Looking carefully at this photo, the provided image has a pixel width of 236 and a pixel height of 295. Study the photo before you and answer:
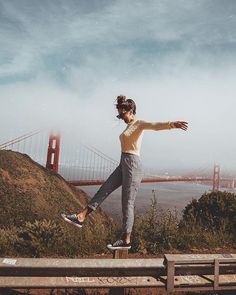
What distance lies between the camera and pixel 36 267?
3477 millimetres

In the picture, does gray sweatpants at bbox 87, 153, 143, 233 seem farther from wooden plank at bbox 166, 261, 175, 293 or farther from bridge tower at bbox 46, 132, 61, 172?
bridge tower at bbox 46, 132, 61, 172

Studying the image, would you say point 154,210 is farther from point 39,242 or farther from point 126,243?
point 126,243

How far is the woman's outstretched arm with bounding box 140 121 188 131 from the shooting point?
3639mm

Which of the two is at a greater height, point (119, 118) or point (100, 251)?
point (119, 118)

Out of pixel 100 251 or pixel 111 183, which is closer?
pixel 111 183

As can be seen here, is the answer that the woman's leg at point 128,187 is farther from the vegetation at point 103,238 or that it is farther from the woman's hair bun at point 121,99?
the vegetation at point 103,238

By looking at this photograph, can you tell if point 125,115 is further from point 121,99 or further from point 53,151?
point 53,151

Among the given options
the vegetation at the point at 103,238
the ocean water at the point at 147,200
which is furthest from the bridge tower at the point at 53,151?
the vegetation at the point at 103,238

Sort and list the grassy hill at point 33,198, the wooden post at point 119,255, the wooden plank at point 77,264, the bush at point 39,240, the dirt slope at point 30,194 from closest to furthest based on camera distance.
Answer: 1. the wooden plank at point 77,264
2. the wooden post at point 119,255
3. the bush at point 39,240
4. the grassy hill at point 33,198
5. the dirt slope at point 30,194

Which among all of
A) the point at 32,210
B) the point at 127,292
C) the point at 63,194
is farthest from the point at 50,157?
the point at 127,292

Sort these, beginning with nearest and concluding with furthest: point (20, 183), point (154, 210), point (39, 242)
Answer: point (39, 242) → point (154, 210) → point (20, 183)

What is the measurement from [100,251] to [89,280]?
3.11 metres

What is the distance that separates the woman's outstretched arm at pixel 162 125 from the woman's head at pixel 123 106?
30 cm

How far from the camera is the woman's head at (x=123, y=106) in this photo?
4.20 metres
